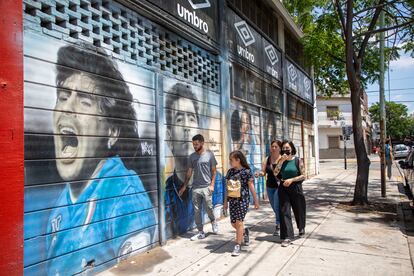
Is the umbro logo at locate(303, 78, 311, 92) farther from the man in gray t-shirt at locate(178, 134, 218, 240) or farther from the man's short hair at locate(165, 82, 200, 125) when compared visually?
the man in gray t-shirt at locate(178, 134, 218, 240)

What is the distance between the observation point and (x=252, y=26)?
11.0 metres

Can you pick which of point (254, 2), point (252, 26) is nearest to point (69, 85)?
point (252, 26)

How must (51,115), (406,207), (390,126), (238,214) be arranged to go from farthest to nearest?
1. (390,126)
2. (406,207)
3. (238,214)
4. (51,115)

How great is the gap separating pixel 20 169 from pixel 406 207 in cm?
943

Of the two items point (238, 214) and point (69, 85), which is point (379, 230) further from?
point (69, 85)

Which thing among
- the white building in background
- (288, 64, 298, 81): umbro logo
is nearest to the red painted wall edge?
(288, 64, 298, 81): umbro logo

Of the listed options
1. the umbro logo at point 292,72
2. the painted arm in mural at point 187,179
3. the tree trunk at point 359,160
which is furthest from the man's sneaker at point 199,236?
the umbro logo at point 292,72

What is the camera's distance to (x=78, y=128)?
4496mm

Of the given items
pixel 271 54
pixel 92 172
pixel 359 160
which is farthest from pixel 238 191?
pixel 271 54

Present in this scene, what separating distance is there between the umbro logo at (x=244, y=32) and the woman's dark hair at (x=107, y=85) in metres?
5.31

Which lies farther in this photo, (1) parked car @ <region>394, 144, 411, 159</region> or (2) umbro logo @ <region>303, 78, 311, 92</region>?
(1) parked car @ <region>394, 144, 411, 159</region>

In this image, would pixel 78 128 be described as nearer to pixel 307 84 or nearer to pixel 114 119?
pixel 114 119

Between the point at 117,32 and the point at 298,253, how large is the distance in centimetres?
406

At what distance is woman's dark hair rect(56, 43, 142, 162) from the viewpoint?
4.41 metres
